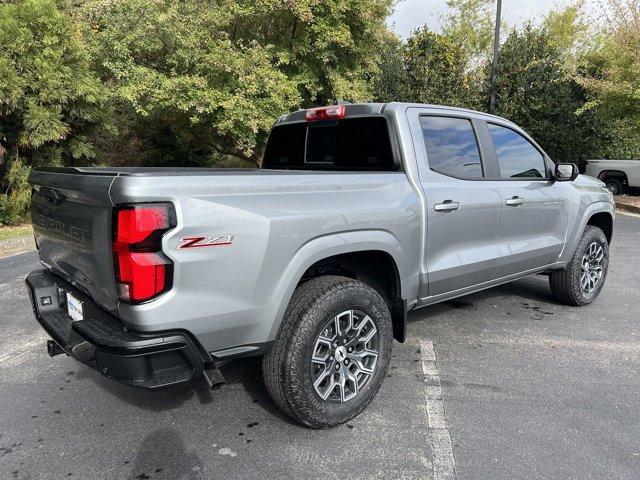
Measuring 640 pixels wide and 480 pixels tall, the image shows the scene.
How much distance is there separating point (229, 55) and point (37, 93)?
4155 millimetres

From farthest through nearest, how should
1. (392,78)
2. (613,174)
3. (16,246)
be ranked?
(392,78) < (613,174) < (16,246)

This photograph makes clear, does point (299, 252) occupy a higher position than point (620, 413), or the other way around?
point (299, 252)

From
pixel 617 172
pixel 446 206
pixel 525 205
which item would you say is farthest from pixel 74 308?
pixel 617 172

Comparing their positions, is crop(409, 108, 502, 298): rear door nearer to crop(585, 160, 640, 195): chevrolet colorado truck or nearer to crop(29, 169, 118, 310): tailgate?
crop(29, 169, 118, 310): tailgate

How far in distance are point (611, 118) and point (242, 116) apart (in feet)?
33.8

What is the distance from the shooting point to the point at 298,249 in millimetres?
2516

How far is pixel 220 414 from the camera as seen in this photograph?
2.97m

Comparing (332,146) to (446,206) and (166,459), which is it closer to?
(446,206)

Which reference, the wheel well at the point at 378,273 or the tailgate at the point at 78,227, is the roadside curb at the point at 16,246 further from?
the wheel well at the point at 378,273

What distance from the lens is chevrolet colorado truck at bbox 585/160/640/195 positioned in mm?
14086

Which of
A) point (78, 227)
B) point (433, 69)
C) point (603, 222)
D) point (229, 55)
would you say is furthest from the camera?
point (433, 69)

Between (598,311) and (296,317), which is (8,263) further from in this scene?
(598,311)

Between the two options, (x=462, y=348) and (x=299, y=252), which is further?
(x=462, y=348)

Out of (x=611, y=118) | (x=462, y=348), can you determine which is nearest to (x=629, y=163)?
(x=611, y=118)
